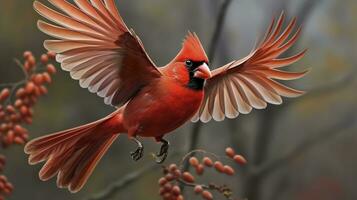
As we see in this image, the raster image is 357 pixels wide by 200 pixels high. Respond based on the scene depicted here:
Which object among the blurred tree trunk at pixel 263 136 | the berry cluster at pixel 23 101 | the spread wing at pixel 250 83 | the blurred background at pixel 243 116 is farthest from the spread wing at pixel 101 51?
the blurred tree trunk at pixel 263 136

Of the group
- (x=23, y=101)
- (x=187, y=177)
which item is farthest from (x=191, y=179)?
(x=23, y=101)

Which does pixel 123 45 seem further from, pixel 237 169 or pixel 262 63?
pixel 237 169

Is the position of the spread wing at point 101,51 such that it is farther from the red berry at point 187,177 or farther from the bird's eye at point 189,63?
the red berry at point 187,177

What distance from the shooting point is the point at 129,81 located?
0.95 meters

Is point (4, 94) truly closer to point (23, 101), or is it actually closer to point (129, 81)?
point (23, 101)

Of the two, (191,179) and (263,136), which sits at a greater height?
(191,179)

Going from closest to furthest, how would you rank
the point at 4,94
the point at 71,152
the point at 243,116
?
the point at 71,152 → the point at 4,94 → the point at 243,116

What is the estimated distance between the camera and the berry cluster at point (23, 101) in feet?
4.05

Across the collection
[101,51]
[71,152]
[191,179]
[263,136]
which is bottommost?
[263,136]

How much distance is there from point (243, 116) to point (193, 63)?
95.0 inches

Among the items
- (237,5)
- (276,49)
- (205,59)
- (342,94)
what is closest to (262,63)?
(276,49)

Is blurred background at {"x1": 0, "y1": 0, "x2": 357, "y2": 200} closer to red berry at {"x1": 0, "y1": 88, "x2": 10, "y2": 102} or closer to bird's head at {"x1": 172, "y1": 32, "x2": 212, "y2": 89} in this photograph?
red berry at {"x1": 0, "y1": 88, "x2": 10, "y2": 102}

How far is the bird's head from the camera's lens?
903mm

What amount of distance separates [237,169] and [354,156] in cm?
79
